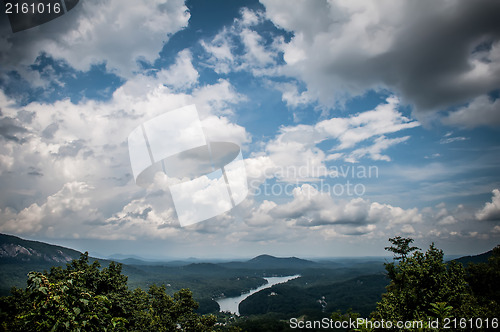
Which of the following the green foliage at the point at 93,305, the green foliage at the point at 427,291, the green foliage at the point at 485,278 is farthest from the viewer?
the green foliage at the point at 485,278

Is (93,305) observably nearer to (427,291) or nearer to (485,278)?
(427,291)

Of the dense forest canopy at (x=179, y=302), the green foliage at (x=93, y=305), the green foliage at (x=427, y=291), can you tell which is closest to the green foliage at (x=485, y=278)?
the dense forest canopy at (x=179, y=302)

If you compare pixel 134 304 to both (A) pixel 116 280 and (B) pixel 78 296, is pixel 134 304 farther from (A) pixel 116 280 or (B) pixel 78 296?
(B) pixel 78 296

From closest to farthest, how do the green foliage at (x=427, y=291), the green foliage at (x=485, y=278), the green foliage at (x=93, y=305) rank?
1. the green foliage at (x=93, y=305)
2. the green foliage at (x=427, y=291)
3. the green foliage at (x=485, y=278)

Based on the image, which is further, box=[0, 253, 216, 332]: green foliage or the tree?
the tree

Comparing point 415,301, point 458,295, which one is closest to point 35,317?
point 415,301

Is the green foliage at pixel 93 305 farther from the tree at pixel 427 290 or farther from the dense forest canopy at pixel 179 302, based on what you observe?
the tree at pixel 427 290

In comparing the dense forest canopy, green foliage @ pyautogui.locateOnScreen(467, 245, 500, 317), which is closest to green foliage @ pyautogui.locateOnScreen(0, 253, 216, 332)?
the dense forest canopy

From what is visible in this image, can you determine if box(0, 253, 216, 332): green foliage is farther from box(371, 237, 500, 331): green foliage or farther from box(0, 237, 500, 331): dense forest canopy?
box(371, 237, 500, 331): green foliage
